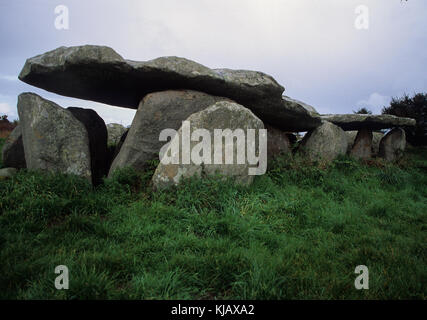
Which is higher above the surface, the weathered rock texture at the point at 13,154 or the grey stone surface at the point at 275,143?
the grey stone surface at the point at 275,143

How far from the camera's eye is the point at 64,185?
4566 mm

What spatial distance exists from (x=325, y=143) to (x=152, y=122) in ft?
17.2

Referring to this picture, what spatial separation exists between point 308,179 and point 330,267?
3326mm

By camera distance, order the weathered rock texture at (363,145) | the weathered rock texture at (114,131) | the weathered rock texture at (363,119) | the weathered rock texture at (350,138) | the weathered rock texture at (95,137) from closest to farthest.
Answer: the weathered rock texture at (95,137) < the weathered rock texture at (363,119) < the weathered rock texture at (363,145) < the weathered rock texture at (350,138) < the weathered rock texture at (114,131)

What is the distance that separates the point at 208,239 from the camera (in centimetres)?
332

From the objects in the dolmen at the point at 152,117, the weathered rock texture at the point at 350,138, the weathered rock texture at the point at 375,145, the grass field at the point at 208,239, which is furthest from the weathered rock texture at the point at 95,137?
the weathered rock texture at the point at 375,145

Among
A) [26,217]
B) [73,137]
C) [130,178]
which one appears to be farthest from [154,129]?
[26,217]

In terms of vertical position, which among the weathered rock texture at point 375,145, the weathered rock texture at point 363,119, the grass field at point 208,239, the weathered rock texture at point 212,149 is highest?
the weathered rock texture at point 363,119

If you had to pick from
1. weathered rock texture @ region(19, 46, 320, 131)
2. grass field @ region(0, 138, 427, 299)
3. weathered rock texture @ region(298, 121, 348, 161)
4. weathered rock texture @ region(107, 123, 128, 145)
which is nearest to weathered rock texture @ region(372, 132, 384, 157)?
weathered rock texture @ region(298, 121, 348, 161)

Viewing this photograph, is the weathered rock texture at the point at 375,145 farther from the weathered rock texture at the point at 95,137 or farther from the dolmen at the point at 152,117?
the weathered rock texture at the point at 95,137

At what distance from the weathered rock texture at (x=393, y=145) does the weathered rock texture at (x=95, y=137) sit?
955cm

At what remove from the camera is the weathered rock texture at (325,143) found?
25.8 feet

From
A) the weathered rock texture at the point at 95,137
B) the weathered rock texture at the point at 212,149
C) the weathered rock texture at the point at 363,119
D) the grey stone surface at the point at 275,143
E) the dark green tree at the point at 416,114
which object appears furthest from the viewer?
the dark green tree at the point at 416,114

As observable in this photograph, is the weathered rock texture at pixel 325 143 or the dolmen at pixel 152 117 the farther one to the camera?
the weathered rock texture at pixel 325 143
